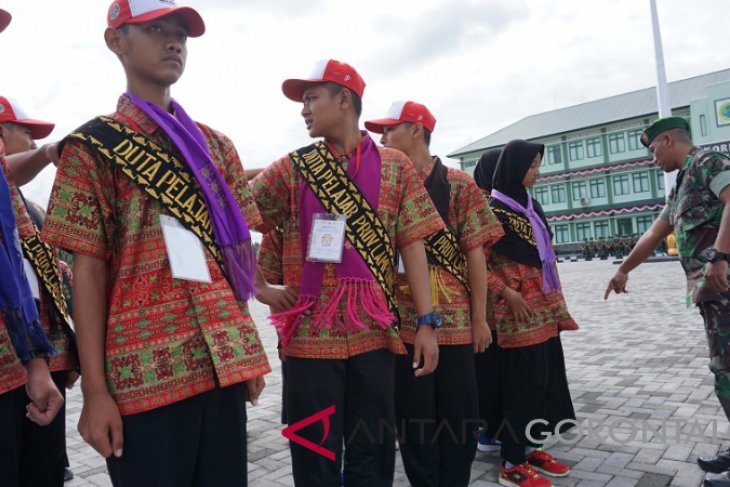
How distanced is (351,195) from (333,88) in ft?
1.65

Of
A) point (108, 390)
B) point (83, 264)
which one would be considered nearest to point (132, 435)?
point (108, 390)

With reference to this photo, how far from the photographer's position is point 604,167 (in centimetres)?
4328

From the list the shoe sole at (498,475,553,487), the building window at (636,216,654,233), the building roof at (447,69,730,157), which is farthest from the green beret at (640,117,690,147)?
the building roof at (447,69,730,157)

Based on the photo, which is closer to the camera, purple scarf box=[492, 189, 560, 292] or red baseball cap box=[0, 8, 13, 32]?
red baseball cap box=[0, 8, 13, 32]

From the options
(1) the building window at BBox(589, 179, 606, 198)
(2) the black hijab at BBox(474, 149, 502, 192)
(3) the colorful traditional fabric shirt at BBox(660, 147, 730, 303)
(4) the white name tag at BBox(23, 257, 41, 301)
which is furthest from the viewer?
(1) the building window at BBox(589, 179, 606, 198)

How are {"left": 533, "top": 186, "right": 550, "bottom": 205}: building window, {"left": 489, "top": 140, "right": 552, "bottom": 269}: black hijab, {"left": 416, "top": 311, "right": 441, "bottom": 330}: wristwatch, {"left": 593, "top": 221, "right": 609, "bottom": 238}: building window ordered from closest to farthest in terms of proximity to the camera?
{"left": 416, "top": 311, "right": 441, "bottom": 330}: wristwatch, {"left": 489, "top": 140, "right": 552, "bottom": 269}: black hijab, {"left": 593, "top": 221, "right": 609, "bottom": 238}: building window, {"left": 533, "top": 186, "right": 550, "bottom": 205}: building window

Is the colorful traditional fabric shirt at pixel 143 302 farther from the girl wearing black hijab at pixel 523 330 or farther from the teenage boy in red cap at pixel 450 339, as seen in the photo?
the girl wearing black hijab at pixel 523 330

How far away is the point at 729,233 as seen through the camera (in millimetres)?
3021

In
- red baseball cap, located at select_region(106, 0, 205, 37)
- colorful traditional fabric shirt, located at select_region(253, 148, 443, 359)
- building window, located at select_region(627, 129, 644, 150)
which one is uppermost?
building window, located at select_region(627, 129, 644, 150)

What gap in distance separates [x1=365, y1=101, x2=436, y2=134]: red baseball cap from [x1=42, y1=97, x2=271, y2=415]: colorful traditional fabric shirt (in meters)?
2.02

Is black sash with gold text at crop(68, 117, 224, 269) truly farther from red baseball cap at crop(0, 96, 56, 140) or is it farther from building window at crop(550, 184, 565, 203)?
building window at crop(550, 184, 565, 203)

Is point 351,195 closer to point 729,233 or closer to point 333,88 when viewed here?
point 333,88

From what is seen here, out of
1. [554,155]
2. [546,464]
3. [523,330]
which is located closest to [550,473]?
[546,464]

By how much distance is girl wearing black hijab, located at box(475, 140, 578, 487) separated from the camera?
347cm
